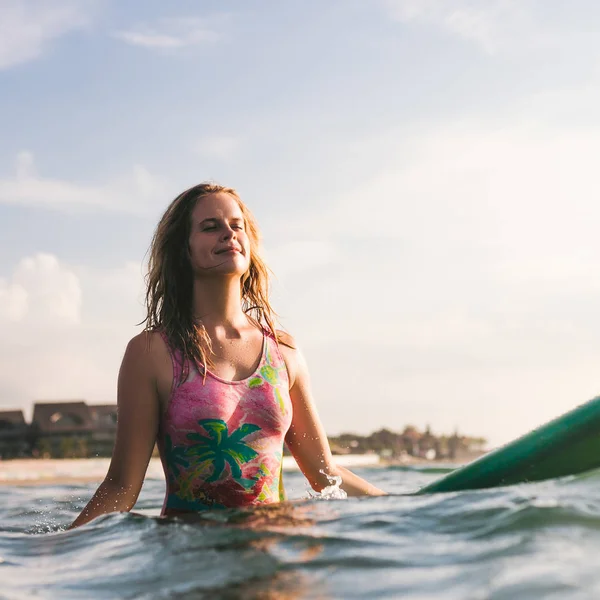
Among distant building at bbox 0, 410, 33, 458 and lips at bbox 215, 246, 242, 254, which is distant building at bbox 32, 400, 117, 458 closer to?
distant building at bbox 0, 410, 33, 458

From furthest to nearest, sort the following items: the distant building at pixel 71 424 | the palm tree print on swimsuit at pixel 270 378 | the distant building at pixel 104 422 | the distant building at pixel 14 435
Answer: the distant building at pixel 104 422, the distant building at pixel 14 435, the distant building at pixel 71 424, the palm tree print on swimsuit at pixel 270 378

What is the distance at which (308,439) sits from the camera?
145 inches

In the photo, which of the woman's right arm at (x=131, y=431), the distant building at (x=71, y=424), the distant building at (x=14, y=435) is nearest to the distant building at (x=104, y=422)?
the distant building at (x=71, y=424)

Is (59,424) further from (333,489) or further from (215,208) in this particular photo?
(215,208)

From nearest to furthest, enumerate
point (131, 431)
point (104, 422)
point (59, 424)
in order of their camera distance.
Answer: point (131, 431), point (59, 424), point (104, 422)

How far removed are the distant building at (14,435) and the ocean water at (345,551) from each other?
28512 millimetres

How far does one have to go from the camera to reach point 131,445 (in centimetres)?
323

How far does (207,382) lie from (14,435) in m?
31.7

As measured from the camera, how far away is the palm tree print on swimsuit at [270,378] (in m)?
3.34

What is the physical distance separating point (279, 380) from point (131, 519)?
802mm

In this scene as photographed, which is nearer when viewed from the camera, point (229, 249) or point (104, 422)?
point (229, 249)

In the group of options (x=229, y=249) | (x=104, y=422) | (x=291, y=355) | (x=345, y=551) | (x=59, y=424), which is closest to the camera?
(x=345, y=551)

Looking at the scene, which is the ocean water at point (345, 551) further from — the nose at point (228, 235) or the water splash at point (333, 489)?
the nose at point (228, 235)

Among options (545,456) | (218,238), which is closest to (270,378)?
(218,238)
